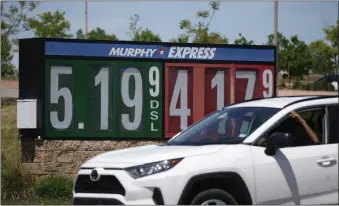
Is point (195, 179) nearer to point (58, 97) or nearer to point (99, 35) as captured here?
point (58, 97)

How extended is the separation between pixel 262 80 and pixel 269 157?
6.87 metres

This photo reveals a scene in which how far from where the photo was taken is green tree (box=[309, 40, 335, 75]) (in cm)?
Result: 2134

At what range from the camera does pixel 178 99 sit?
14.5m

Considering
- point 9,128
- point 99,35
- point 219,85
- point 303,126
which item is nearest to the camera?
point 303,126

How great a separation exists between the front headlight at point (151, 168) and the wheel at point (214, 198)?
0.46 m

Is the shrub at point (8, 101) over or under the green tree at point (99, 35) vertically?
under

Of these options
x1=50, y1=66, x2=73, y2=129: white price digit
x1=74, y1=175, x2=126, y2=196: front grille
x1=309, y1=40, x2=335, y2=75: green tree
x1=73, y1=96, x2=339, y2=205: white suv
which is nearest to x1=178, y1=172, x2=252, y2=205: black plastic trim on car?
x1=73, y1=96, x2=339, y2=205: white suv

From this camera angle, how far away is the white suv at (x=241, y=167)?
25.7 ft

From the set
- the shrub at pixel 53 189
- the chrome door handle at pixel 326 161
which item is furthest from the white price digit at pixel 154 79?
the chrome door handle at pixel 326 161

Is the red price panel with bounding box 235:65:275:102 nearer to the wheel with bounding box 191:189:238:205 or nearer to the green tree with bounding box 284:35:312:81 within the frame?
the wheel with bounding box 191:189:238:205

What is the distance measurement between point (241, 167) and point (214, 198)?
1.50 ft

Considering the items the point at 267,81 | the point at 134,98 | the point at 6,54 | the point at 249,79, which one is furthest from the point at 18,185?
the point at 6,54

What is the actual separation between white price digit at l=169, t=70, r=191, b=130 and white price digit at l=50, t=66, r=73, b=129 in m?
2.04

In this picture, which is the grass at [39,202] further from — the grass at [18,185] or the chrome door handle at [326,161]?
the chrome door handle at [326,161]
